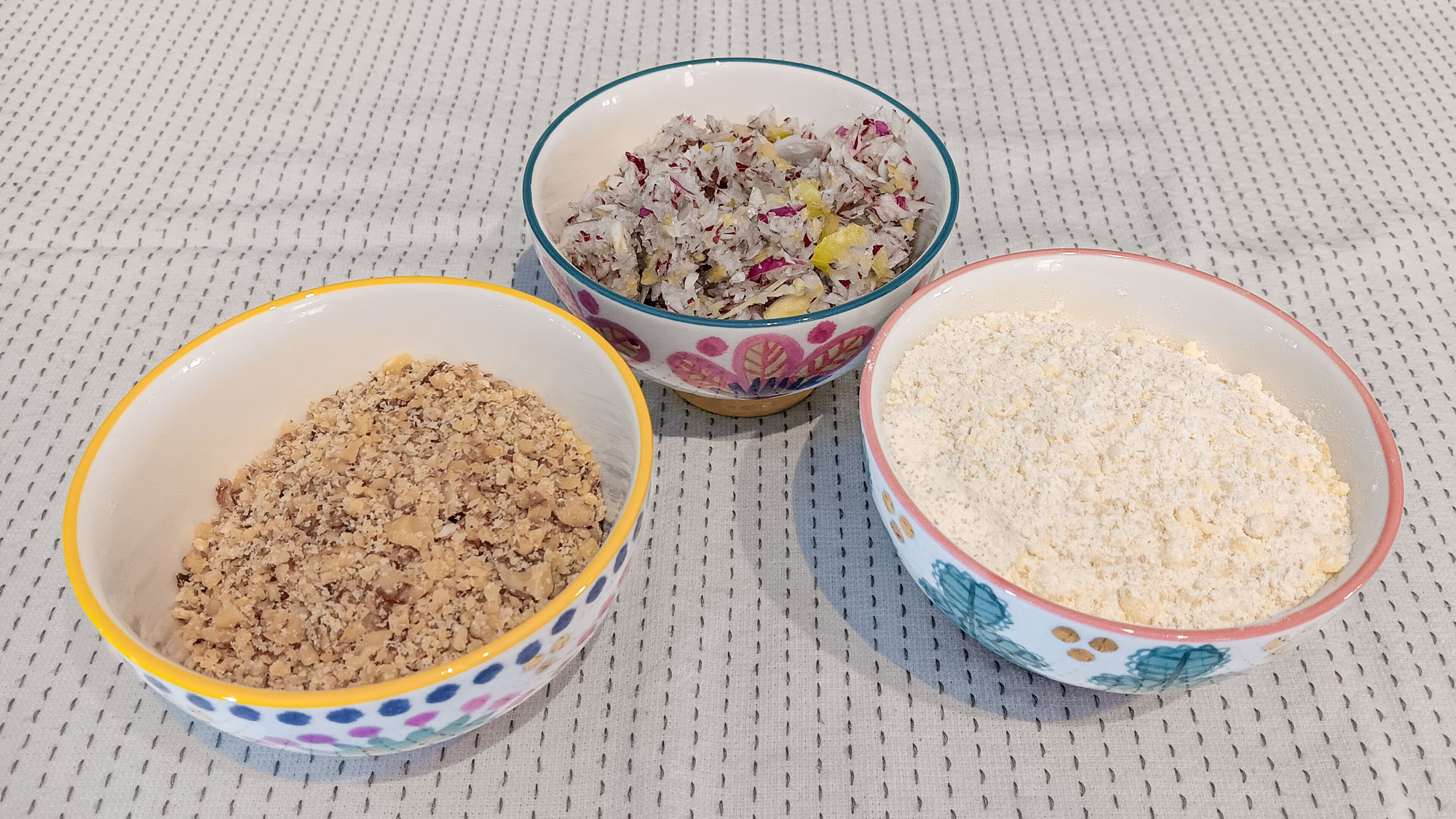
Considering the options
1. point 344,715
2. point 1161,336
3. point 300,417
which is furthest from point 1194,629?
point 300,417

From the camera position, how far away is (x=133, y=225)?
1.37m

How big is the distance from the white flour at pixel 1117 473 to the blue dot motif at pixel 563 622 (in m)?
0.33

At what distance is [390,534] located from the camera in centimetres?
81

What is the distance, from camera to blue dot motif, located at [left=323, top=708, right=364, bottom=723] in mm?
644

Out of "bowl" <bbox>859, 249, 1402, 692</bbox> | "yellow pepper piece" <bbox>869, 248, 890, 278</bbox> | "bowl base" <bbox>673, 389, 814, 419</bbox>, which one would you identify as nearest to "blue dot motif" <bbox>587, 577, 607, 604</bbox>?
"bowl" <bbox>859, 249, 1402, 692</bbox>

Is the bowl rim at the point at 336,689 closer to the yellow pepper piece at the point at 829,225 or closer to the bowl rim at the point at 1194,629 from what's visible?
the bowl rim at the point at 1194,629

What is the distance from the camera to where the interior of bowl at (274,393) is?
2.61 ft

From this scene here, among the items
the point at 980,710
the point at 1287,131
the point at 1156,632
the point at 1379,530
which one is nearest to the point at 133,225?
the point at 980,710

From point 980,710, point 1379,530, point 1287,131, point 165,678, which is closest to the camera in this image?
point 165,678

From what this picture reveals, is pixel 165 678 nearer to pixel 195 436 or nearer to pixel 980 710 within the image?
pixel 195 436

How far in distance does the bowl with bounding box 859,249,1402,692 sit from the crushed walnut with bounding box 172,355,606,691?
32 centimetres

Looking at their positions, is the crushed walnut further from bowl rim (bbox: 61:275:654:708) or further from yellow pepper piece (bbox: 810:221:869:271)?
yellow pepper piece (bbox: 810:221:869:271)

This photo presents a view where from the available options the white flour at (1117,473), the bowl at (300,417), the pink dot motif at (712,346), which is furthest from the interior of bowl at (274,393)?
the white flour at (1117,473)

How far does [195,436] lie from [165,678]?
0.32 m
